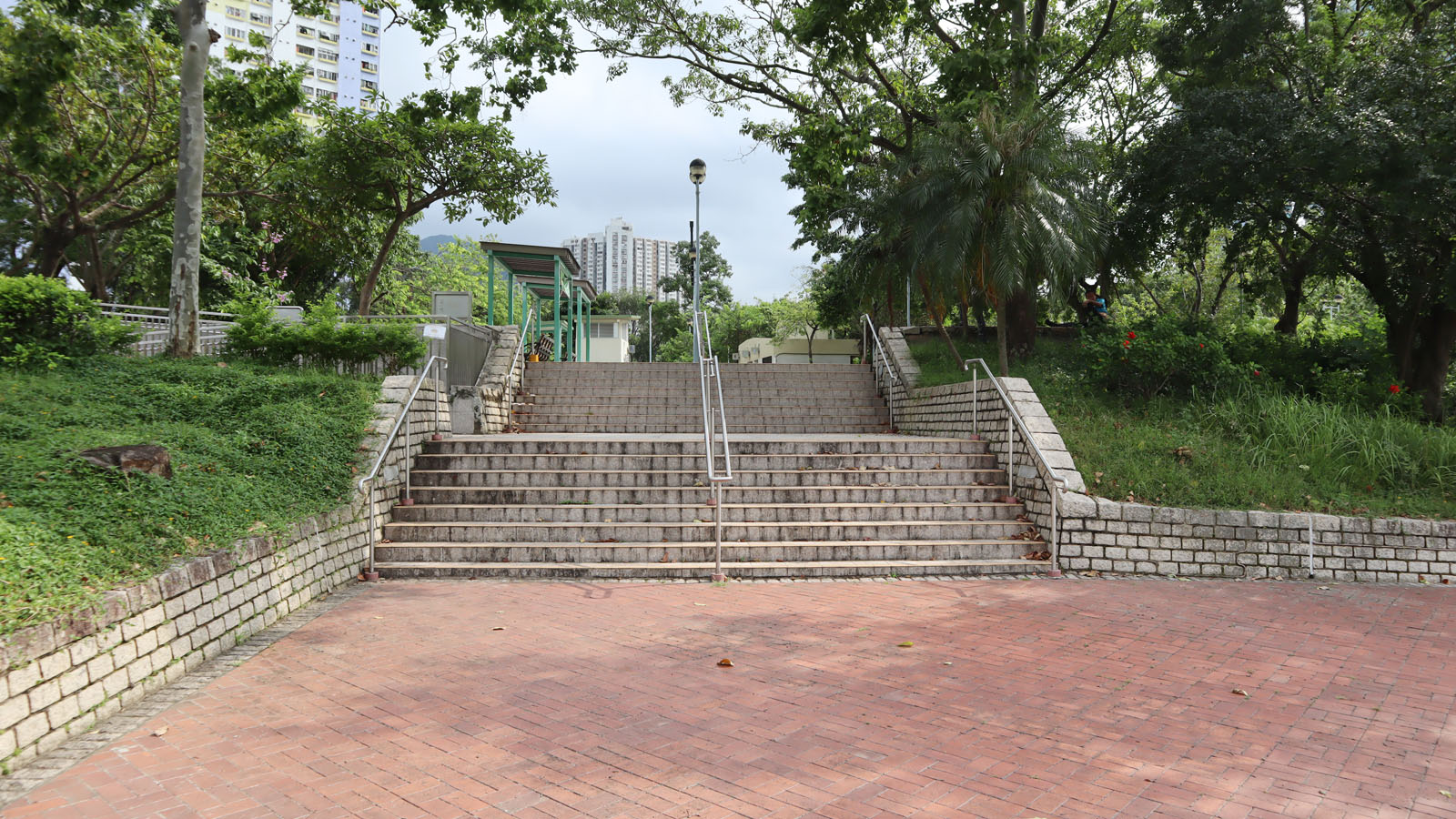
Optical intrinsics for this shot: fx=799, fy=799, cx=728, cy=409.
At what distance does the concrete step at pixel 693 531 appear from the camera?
760 centimetres

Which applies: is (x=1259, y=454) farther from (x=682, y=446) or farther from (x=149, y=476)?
(x=149, y=476)

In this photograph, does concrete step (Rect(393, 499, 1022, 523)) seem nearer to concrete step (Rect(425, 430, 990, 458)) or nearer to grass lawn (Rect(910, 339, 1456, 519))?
concrete step (Rect(425, 430, 990, 458))

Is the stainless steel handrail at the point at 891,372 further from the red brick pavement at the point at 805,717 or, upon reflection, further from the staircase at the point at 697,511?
the red brick pavement at the point at 805,717

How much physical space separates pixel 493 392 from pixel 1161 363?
31.1 feet

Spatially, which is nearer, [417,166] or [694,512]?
[694,512]

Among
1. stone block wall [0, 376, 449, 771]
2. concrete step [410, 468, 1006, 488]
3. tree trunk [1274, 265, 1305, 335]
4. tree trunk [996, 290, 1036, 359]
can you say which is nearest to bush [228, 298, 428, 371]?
concrete step [410, 468, 1006, 488]

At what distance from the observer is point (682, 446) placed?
922 centimetres

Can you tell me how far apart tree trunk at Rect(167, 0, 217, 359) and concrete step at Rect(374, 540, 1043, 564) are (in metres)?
4.73

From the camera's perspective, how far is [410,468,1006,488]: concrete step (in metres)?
8.52

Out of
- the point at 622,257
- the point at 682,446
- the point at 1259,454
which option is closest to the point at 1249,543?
the point at 1259,454

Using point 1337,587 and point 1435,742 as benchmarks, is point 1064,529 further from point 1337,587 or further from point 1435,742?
point 1435,742

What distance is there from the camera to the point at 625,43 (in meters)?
15.0

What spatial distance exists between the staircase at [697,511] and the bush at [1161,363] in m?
3.18

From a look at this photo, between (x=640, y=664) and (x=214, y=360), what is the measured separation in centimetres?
792
